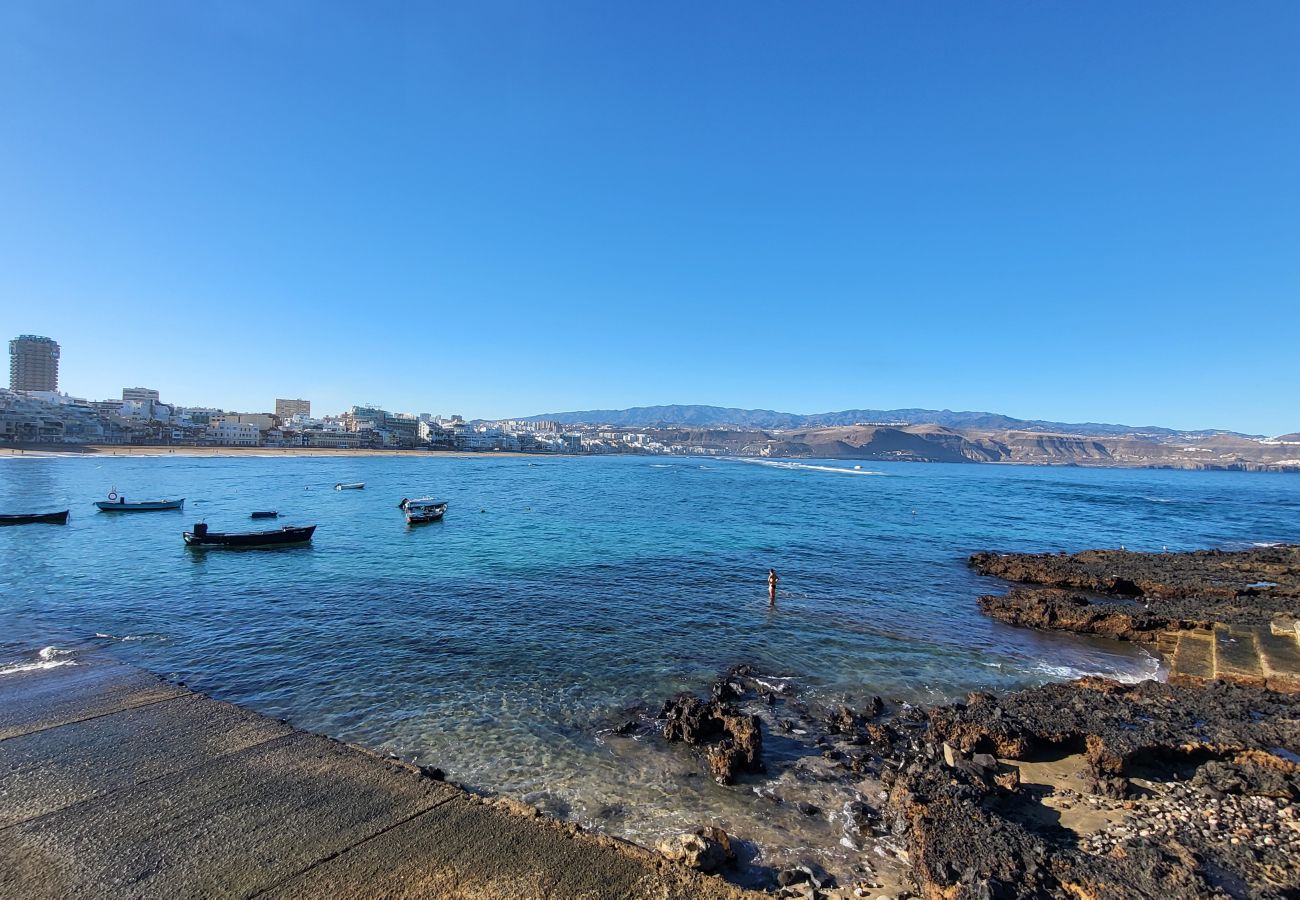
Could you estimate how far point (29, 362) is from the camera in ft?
638

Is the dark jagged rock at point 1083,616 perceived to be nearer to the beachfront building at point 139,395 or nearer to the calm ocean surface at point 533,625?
the calm ocean surface at point 533,625

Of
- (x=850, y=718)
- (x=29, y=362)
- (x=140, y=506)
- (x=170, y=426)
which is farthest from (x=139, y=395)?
(x=850, y=718)

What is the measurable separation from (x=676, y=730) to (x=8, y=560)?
30.3 meters

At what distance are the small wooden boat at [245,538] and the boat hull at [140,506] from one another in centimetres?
1598

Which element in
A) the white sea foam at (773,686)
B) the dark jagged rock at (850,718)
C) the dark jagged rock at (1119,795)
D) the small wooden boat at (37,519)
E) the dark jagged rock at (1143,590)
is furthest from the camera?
the small wooden boat at (37,519)

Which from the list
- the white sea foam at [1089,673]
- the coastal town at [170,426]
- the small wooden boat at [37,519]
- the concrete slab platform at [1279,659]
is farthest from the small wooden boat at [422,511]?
the coastal town at [170,426]

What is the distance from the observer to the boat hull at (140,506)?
37969mm

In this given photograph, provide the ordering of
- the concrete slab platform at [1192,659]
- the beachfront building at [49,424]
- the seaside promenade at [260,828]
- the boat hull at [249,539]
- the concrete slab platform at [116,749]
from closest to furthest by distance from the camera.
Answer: the seaside promenade at [260,828], the concrete slab platform at [116,749], the concrete slab platform at [1192,659], the boat hull at [249,539], the beachfront building at [49,424]

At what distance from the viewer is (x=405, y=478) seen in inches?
3068

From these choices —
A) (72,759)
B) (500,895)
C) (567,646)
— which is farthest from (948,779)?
(72,759)

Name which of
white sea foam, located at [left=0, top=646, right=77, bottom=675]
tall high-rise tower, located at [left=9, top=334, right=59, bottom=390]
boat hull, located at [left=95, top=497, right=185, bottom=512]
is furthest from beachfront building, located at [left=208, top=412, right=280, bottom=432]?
white sea foam, located at [left=0, top=646, right=77, bottom=675]

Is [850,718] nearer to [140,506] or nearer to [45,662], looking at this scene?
[45,662]

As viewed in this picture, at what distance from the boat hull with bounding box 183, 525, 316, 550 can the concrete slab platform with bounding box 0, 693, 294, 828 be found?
20508 mm

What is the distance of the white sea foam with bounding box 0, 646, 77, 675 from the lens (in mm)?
12336
